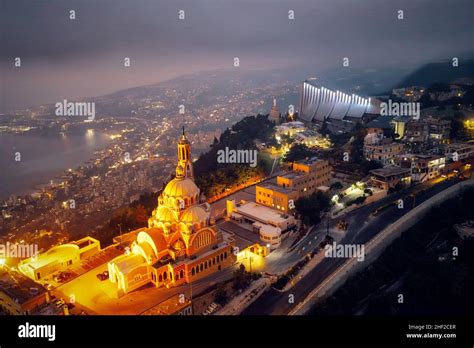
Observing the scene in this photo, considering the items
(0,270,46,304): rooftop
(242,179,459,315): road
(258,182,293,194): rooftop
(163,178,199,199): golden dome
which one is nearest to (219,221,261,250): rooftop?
(242,179,459,315): road

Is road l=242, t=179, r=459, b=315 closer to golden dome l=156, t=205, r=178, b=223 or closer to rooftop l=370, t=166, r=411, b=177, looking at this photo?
rooftop l=370, t=166, r=411, b=177

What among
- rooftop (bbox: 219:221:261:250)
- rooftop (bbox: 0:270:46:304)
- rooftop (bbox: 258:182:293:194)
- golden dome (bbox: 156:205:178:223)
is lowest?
rooftop (bbox: 0:270:46:304)

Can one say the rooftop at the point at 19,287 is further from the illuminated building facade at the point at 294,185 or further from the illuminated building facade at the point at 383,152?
the illuminated building facade at the point at 383,152

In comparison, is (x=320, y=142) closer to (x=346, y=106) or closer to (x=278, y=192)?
(x=346, y=106)

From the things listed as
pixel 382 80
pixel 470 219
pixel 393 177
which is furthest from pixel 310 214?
pixel 382 80

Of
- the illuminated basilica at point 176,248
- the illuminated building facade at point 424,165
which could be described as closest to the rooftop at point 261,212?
the illuminated basilica at point 176,248

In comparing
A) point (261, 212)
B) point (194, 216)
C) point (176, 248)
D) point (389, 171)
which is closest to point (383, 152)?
point (389, 171)
